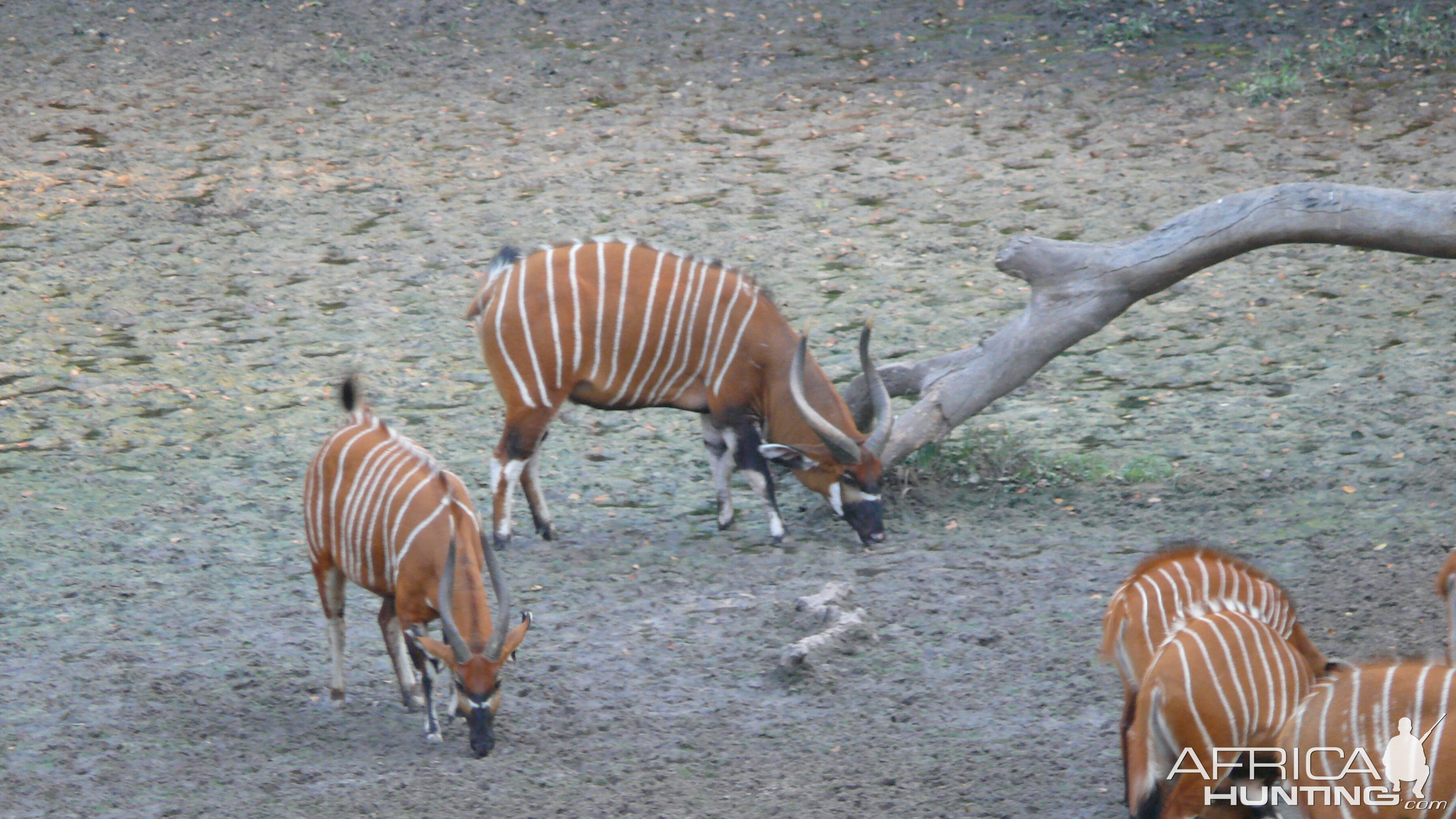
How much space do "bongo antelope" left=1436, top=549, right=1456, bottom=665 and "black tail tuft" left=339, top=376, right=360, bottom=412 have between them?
3.61 m

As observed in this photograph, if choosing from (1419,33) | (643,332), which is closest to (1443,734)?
(643,332)

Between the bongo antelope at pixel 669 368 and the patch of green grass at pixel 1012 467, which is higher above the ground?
the bongo antelope at pixel 669 368

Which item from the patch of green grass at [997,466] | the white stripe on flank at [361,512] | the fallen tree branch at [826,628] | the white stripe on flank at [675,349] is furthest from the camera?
the patch of green grass at [997,466]

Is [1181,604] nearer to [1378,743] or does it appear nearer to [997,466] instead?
[1378,743]

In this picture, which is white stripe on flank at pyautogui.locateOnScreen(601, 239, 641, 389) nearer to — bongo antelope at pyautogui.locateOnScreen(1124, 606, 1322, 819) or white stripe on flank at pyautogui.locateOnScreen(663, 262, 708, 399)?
white stripe on flank at pyautogui.locateOnScreen(663, 262, 708, 399)

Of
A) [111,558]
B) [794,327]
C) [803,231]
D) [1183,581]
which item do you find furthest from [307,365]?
[1183,581]

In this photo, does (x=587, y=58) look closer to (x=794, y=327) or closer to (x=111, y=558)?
(x=794, y=327)

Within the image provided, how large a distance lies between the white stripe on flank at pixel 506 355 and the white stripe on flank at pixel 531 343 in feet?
0.17

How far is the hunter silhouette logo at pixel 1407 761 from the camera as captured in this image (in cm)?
334

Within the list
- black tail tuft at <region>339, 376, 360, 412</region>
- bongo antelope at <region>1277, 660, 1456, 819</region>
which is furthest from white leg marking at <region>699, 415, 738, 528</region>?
bongo antelope at <region>1277, 660, 1456, 819</region>

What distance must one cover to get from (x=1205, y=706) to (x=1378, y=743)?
49cm

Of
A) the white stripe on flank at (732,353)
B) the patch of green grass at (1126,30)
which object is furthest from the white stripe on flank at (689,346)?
the patch of green grass at (1126,30)

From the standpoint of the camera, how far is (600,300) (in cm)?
681

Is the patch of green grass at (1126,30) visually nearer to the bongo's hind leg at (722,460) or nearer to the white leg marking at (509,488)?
the bongo's hind leg at (722,460)
